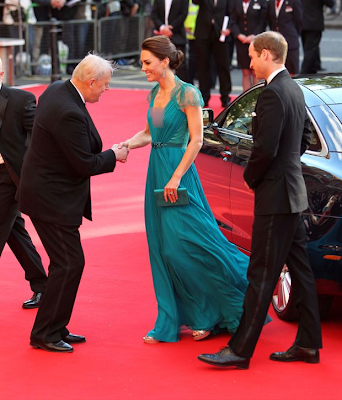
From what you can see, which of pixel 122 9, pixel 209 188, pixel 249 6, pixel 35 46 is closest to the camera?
pixel 209 188

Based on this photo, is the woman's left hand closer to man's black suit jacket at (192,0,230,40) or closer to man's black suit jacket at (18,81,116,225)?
man's black suit jacket at (18,81,116,225)

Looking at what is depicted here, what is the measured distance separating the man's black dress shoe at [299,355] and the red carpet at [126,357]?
44 mm

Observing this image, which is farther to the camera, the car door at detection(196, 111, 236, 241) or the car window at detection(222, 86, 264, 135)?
the car window at detection(222, 86, 264, 135)

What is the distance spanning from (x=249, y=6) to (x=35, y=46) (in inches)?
221

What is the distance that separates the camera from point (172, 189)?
19.7 ft

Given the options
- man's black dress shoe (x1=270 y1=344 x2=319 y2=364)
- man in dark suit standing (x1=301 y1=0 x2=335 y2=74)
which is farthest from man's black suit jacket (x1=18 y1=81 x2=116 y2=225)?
man in dark suit standing (x1=301 y1=0 x2=335 y2=74)

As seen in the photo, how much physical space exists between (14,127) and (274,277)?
6.92 feet

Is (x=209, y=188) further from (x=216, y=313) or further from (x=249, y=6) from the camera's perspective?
(x=249, y=6)

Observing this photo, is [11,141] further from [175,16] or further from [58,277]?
[175,16]

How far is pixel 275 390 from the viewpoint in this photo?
528cm

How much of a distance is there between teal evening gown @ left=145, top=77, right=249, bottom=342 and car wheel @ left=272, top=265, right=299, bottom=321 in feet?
1.16

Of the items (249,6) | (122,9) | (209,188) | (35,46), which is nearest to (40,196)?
(209,188)

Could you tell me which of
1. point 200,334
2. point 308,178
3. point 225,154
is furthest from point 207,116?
point 200,334

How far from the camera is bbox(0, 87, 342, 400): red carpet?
5.28 meters
